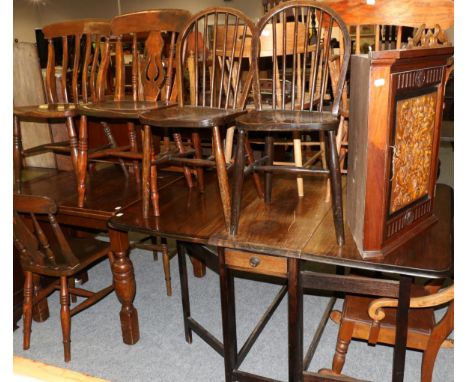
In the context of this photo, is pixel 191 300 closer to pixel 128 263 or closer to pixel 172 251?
pixel 172 251

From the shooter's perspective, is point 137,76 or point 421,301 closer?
point 421,301

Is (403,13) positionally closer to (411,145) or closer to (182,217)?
(411,145)

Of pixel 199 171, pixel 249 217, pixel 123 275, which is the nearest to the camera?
pixel 249 217

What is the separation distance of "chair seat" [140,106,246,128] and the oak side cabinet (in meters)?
0.52

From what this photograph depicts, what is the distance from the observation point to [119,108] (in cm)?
228

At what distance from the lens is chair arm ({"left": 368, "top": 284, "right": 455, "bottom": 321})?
5.16 ft

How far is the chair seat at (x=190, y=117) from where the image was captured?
1.79 m

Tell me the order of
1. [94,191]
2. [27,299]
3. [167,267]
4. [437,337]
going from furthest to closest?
[167,267], [94,191], [27,299], [437,337]

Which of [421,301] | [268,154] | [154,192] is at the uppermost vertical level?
[268,154]

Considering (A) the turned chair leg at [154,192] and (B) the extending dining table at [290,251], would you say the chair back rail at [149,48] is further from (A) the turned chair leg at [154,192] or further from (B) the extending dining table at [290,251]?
(B) the extending dining table at [290,251]

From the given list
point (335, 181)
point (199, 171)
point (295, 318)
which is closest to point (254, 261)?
point (295, 318)

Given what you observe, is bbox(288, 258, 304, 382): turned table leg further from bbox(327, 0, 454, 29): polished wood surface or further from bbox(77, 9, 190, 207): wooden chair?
bbox(327, 0, 454, 29): polished wood surface

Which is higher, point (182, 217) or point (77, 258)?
point (182, 217)

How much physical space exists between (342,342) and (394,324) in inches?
8.7
